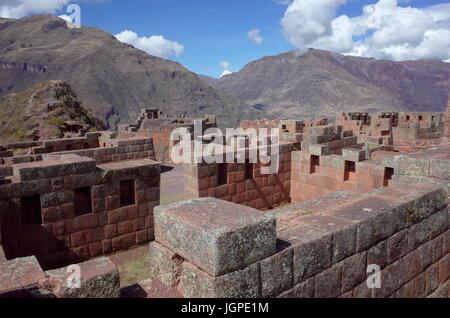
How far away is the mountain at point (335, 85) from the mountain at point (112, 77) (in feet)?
79.8

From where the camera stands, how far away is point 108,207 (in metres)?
7.65

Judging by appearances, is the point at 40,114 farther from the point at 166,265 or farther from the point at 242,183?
the point at 166,265

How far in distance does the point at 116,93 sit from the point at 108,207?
98396mm

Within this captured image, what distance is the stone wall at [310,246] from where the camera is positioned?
296 cm

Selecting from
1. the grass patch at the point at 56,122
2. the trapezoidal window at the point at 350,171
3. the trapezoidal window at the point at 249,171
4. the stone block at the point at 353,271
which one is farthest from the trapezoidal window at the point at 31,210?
the grass patch at the point at 56,122

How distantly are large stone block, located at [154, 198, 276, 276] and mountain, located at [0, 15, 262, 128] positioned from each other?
8510cm

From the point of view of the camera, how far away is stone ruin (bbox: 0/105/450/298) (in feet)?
9.92

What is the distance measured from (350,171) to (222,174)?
360 centimetres

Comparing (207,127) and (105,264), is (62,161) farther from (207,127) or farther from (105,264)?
(207,127)

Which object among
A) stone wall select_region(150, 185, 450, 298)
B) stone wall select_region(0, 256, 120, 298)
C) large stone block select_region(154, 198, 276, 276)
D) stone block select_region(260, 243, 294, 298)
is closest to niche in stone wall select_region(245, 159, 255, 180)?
stone wall select_region(150, 185, 450, 298)
